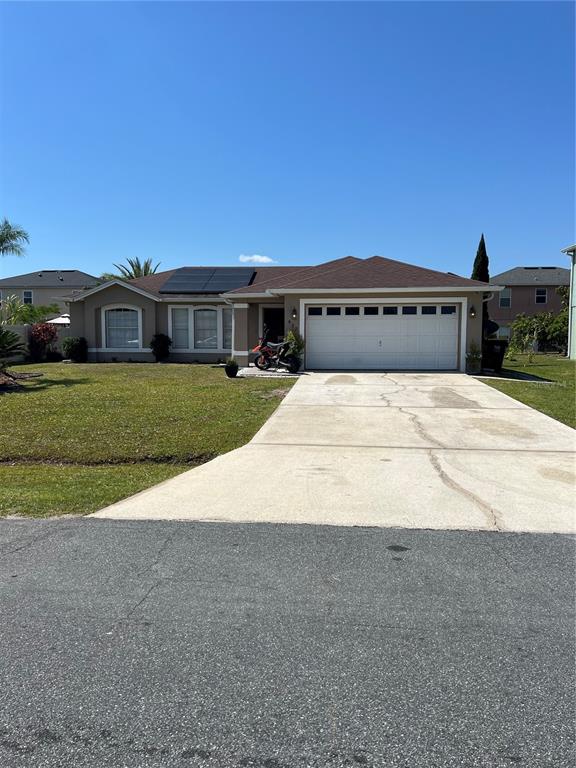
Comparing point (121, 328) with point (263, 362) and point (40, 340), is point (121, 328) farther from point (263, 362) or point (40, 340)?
point (263, 362)

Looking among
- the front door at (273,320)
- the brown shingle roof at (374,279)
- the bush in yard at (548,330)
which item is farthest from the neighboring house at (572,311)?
the front door at (273,320)

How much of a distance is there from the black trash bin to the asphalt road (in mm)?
16011

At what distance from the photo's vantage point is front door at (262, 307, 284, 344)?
2309cm

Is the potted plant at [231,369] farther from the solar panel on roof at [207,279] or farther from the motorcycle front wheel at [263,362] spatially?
the solar panel on roof at [207,279]

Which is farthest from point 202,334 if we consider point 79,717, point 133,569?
point 79,717

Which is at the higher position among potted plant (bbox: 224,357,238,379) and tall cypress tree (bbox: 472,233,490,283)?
tall cypress tree (bbox: 472,233,490,283)

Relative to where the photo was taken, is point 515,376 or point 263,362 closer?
point 515,376

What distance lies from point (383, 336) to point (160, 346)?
1009cm

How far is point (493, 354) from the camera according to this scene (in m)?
19.9

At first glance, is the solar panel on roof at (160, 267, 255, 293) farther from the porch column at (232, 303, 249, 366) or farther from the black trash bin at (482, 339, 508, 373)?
the black trash bin at (482, 339, 508, 373)

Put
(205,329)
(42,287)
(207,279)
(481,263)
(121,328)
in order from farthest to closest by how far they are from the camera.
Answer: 1. (42,287)
2. (481,263)
3. (207,279)
4. (121,328)
5. (205,329)

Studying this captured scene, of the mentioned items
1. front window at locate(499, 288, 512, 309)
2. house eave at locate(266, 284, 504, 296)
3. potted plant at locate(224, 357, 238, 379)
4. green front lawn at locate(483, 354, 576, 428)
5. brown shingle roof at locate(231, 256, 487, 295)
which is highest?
front window at locate(499, 288, 512, 309)

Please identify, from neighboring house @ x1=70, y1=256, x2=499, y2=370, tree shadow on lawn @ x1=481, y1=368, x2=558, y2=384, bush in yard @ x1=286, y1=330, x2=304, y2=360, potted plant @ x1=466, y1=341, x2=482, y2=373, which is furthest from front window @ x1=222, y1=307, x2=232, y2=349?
tree shadow on lawn @ x1=481, y1=368, x2=558, y2=384

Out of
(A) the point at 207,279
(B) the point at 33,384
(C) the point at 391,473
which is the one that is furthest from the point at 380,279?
(C) the point at 391,473
